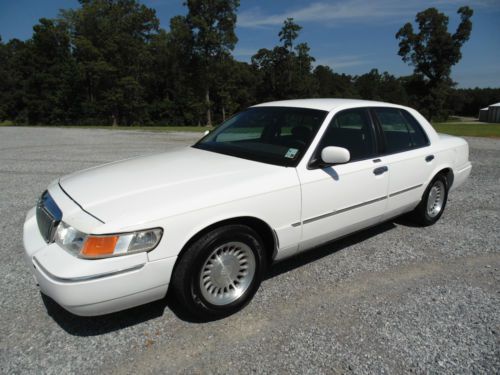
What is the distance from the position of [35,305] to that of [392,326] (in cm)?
276

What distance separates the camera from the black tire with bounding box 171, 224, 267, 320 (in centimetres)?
238

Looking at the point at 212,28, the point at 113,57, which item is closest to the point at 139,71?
the point at 113,57

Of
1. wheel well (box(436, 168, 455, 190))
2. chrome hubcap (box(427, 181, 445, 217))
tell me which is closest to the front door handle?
chrome hubcap (box(427, 181, 445, 217))

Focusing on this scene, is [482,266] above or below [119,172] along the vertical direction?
below

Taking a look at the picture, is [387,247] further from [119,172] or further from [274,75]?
[274,75]

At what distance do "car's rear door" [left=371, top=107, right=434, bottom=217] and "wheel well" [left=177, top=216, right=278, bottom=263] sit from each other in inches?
60.9

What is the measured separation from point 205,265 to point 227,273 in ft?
0.73

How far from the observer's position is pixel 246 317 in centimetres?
271

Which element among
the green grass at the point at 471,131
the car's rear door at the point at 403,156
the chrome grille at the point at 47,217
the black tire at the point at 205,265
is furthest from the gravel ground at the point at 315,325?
the green grass at the point at 471,131

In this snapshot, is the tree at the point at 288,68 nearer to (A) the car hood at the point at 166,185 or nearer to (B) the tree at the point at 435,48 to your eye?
(B) the tree at the point at 435,48

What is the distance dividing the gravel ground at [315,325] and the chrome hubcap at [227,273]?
19 centimetres

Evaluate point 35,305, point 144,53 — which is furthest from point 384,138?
point 144,53

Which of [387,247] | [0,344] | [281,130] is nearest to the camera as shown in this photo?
[0,344]

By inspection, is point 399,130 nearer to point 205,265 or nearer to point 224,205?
point 224,205
